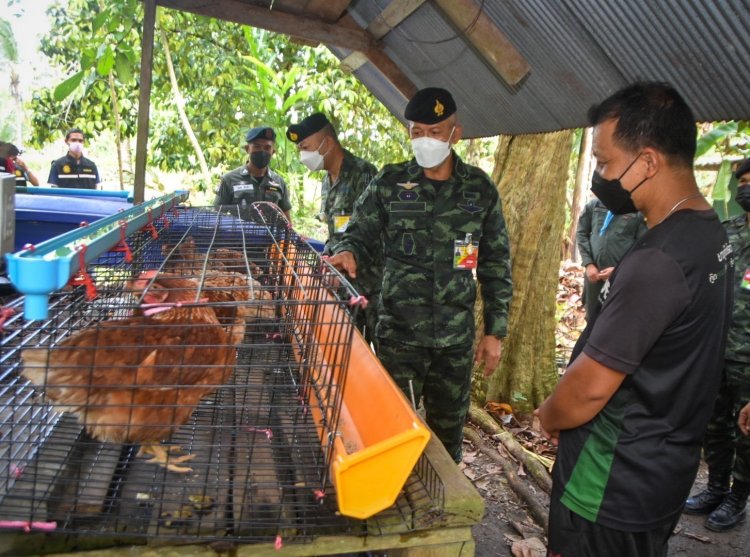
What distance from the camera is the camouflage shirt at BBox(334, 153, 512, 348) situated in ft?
10.0

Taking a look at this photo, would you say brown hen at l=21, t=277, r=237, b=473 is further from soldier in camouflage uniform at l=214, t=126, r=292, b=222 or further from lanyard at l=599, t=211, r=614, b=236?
lanyard at l=599, t=211, r=614, b=236

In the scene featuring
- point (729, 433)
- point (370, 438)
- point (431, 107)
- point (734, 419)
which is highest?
point (431, 107)

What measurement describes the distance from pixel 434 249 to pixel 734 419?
8.23 feet

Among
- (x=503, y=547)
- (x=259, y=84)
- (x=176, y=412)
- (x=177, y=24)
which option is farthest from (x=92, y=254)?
(x=177, y=24)

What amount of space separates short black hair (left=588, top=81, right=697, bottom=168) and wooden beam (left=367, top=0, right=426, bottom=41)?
88.0 inches

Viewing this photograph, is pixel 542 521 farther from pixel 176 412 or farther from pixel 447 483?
pixel 176 412

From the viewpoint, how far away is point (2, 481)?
1356 mm

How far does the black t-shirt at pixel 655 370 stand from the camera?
156cm

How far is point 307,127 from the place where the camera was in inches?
173

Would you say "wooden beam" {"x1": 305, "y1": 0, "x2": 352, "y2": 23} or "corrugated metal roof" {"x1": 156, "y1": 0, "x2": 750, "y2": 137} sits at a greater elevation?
"wooden beam" {"x1": 305, "y1": 0, "x2": 352, "y2": 23}

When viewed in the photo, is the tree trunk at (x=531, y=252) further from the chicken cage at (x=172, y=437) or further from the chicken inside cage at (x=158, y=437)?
the chicken inside cage at (x=158, y=437)

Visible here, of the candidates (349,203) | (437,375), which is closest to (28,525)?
(437,375)

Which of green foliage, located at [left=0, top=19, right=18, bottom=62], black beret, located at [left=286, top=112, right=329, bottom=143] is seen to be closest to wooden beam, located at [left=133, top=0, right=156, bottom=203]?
black beret, located at [left=286, top=112, right=329, bottom=143]

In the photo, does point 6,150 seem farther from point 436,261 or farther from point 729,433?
point 729,433
